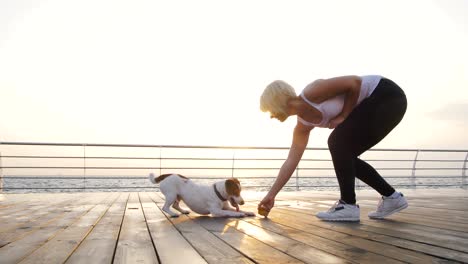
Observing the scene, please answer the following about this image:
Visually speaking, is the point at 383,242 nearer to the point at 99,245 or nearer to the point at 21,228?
the point at 99,245

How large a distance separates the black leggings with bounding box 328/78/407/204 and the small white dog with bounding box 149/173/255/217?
2.40ft

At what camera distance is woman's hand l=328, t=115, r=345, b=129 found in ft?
7.97

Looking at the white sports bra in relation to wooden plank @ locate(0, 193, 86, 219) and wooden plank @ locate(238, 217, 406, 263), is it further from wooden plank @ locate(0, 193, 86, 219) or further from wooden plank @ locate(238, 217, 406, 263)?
wooden plank @ locate(0, 193, 86, 219)

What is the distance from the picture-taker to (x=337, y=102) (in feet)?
7.64

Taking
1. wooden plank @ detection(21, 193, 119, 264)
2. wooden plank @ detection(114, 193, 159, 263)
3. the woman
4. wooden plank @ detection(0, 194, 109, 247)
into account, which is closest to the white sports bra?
the woman

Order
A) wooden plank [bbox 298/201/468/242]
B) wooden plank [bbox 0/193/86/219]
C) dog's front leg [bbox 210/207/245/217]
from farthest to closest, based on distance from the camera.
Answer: wooden plank [bbox 0/193/86/219] → dog's front leg [bbox 210/207/245/217] → wooden plank [bbox 298/201/468/242]

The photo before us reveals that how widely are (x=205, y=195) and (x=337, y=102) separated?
44.8 inches

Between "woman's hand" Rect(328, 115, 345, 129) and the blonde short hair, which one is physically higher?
the blonde short hair

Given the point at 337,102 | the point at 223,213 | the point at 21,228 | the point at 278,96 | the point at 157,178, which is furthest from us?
the point at 157,178

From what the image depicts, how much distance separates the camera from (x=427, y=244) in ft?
5.23

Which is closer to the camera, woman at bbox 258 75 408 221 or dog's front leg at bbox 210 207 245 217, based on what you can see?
woman at bbox 258 75 408 221

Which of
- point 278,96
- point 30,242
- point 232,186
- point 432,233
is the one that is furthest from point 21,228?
point 432,233

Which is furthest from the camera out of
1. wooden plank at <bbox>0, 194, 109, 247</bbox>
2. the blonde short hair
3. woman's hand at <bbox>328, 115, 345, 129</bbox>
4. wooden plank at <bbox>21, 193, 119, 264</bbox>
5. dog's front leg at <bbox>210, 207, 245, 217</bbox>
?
dog's front leg at <bbox>210, 207, 245, 217</bbox>

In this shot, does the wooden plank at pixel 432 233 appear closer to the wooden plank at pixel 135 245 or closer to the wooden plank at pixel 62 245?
the wooden plank at pixel 135 245
